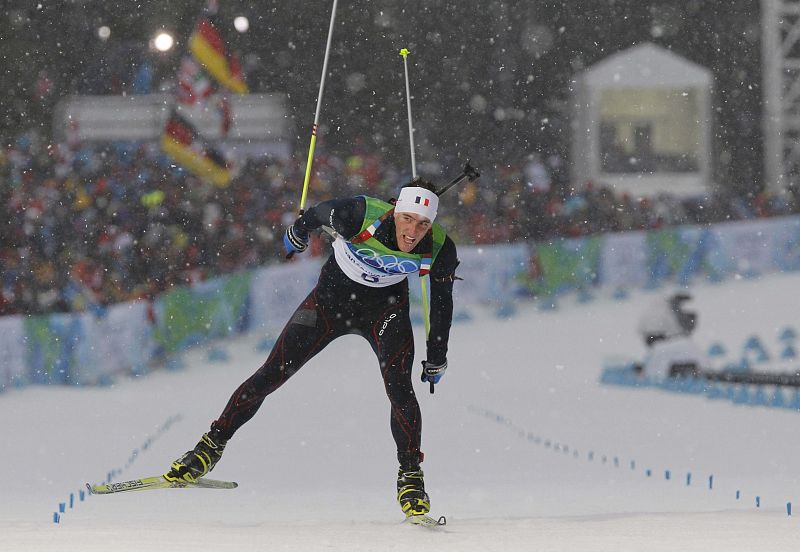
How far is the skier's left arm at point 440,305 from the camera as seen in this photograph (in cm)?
559

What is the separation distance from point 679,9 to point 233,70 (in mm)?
10268

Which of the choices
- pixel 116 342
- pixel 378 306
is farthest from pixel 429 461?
pixel 116 342

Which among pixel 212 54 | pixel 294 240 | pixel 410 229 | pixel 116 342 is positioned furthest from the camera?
pixel 212 54

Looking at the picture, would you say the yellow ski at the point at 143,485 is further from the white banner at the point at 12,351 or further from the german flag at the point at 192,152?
the german flag at the point at 192,152

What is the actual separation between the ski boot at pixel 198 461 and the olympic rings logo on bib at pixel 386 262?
1.12 meters

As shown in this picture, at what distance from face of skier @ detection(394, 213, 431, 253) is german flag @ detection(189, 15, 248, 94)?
11.8 meters

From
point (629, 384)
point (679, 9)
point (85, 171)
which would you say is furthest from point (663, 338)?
point (679, 9)

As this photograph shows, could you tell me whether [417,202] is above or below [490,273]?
below

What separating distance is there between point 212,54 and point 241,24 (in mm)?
4958

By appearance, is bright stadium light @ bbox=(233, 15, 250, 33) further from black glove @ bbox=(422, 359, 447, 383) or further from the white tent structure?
black glove @ bbox=(422, 359, 447, 383)

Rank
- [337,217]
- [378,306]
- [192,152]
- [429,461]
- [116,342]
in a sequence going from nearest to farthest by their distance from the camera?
[337,217]
[378,306]
[429,461]
[116,342]
[192,152]

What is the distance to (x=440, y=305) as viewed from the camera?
564cm

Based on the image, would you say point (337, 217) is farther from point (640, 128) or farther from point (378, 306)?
point (640, 128)

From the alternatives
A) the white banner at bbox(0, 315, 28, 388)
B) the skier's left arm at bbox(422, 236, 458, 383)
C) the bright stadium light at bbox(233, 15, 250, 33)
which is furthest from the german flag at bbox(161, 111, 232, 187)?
the skier's left arm at bbox(422, 236, 458, 383)
